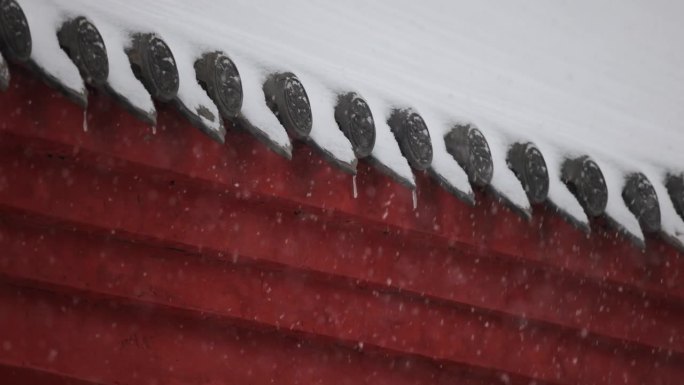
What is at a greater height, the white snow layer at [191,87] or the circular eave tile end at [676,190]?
the white snow layer at [191,87]

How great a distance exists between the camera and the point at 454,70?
420 cm

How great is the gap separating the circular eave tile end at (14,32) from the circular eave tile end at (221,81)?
20.3 inches

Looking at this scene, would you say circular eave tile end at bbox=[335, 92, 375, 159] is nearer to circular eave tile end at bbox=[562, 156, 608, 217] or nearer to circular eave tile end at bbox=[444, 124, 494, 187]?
circular eave tile end at bbox=[444, 124, 494, 187]

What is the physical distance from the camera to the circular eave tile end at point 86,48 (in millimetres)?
3066

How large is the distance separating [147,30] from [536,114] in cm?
152

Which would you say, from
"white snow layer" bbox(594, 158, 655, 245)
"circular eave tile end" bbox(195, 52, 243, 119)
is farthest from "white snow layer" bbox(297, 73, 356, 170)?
"white snow layer" bbox(594, 158, 655, 245)

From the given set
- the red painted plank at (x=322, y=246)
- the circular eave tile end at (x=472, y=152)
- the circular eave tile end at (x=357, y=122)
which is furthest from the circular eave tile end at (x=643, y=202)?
the circular eave tile end at (x=357, y=122)

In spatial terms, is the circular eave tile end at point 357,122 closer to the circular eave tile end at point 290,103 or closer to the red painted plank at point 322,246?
the circular eave tile end at point 290,103

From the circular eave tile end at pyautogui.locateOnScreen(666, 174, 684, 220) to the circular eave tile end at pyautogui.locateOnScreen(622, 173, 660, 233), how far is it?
0.55 feet

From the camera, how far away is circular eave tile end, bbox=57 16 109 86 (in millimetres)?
3066

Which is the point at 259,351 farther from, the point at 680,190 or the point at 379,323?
the point at 680,190

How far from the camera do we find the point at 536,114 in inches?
168

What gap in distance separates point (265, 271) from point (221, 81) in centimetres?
64

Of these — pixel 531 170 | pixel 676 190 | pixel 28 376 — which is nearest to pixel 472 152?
pixel 531 170
